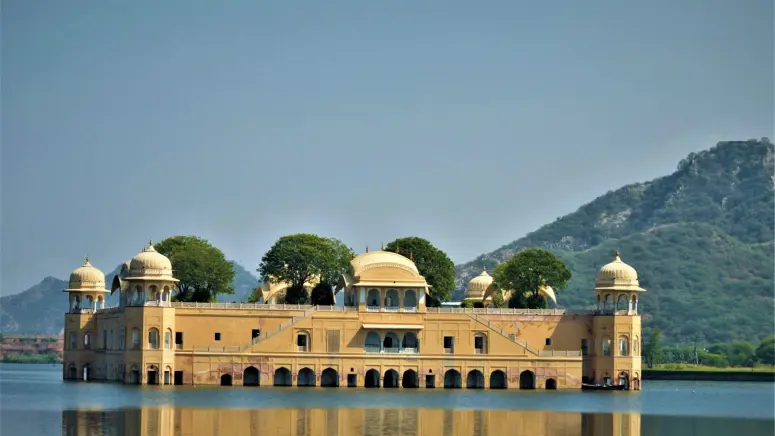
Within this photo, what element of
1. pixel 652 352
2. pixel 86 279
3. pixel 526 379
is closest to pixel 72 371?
pixel 86 279

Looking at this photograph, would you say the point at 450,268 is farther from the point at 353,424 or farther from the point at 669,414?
the point at 353,424

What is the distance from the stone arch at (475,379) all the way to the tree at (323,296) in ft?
31.3

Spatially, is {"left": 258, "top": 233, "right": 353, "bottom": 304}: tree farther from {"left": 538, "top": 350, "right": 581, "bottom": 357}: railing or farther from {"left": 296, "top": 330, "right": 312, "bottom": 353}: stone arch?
{"left": 538, "top": 350, "right": 581, "bottom": 357}: railing

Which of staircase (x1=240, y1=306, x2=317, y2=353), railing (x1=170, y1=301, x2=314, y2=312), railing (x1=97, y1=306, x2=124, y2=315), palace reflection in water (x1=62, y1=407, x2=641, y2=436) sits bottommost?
palace reflection in water (x1=62, y1=407, x2=641, y2=436)

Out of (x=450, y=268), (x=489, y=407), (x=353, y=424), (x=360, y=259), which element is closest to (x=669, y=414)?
(x=489, y=407)

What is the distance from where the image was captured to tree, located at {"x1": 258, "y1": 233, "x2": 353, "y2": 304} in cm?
8906

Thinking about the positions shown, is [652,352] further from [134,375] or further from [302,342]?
[134,375]

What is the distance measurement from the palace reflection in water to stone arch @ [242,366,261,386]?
1999cm

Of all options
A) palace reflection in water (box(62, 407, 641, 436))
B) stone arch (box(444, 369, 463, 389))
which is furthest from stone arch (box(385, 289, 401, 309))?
palace reflection in water (box(62, 407, 641, 436))

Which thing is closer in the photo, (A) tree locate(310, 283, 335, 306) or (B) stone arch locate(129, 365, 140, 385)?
(B) stone arch locate(129, 365, 140, 385)

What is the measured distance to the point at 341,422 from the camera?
54000 mm

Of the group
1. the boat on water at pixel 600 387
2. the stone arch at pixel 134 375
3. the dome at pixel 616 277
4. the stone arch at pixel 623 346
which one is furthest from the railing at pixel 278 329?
the stone arch at pixel 623 346

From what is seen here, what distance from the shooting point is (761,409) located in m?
72.9

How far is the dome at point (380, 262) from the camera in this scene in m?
82.0
